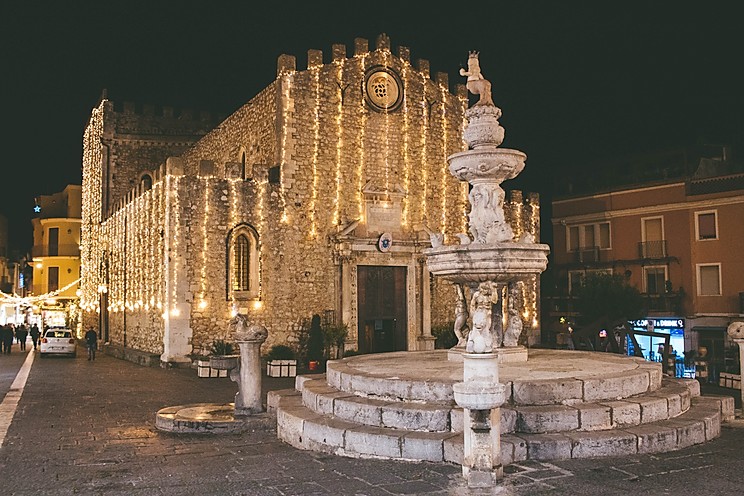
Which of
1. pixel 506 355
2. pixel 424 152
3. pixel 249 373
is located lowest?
pixel 249 373

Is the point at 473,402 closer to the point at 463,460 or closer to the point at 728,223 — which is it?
the point at 463,460

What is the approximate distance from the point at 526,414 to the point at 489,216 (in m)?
4.32

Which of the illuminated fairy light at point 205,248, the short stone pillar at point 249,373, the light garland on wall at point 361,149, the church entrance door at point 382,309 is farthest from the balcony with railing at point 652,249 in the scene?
the short stone pillar at point 249,373

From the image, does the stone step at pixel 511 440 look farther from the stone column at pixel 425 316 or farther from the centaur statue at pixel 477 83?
the stone column at pixel 425 316

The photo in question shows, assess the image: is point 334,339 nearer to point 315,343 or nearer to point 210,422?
point 315,343

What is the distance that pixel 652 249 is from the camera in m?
32.0

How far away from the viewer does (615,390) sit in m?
10.3

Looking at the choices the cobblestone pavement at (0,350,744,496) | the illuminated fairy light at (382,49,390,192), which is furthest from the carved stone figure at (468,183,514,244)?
the illuminated fairy light at (382,49,390,192)

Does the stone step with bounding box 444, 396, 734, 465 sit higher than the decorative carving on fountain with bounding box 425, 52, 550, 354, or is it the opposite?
the decorative carving on fountain with bounding box 425, 52, 550, 354

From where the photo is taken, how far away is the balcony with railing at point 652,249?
31.6 meters

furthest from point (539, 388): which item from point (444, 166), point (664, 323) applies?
point (664, 323)

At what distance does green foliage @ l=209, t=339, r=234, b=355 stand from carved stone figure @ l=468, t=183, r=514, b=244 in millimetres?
12520

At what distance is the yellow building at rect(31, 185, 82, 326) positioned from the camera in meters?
51.4

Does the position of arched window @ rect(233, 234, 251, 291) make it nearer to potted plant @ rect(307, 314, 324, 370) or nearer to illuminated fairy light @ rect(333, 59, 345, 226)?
Answer: potted plant @ rect(307, 314, 324, 370)
